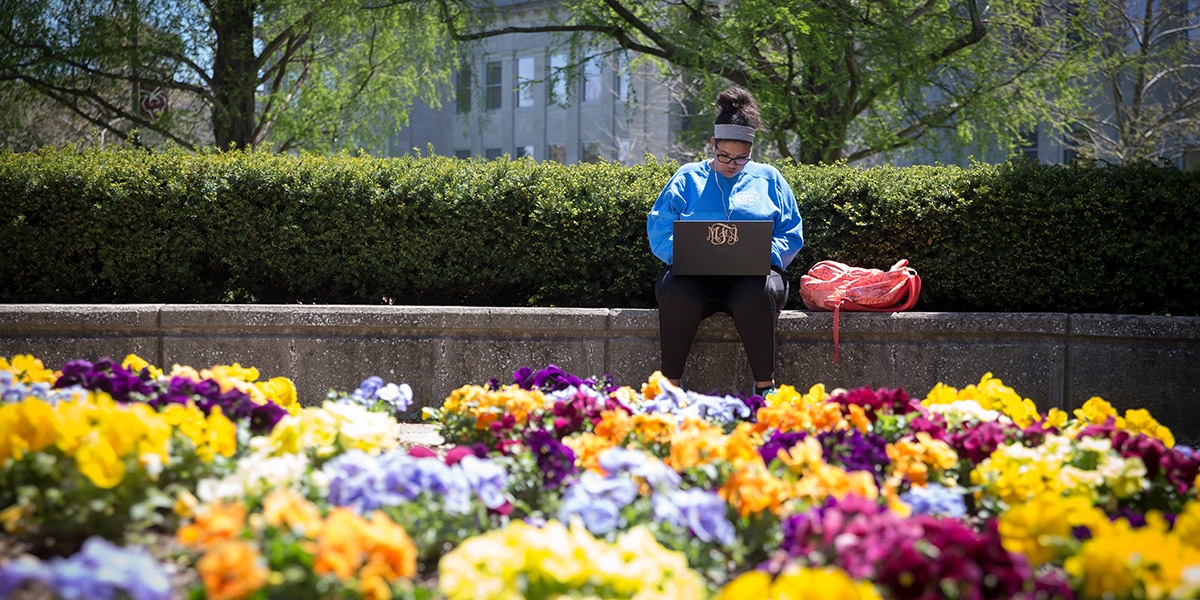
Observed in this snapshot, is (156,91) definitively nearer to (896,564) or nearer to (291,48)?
(291,48)

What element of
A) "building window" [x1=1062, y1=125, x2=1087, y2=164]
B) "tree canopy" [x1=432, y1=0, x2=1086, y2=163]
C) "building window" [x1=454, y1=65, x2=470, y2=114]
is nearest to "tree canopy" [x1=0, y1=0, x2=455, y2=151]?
"building window" [x1=454, y1=65, x2=470, y2=114]

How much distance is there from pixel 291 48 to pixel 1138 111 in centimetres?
1506

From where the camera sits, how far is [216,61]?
1438 cm

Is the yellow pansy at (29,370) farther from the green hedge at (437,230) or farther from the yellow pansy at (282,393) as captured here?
the green hedge at (437,230)

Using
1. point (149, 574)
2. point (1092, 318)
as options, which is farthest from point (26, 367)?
point (1092, 318)

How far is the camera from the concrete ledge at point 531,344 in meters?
6.04

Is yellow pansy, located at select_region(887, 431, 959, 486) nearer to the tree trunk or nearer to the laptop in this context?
the laptop

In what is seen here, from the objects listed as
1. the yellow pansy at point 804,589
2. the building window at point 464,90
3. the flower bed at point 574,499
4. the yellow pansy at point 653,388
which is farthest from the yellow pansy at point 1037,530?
the building window at point 464,90

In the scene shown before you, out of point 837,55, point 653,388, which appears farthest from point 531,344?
point 837,55

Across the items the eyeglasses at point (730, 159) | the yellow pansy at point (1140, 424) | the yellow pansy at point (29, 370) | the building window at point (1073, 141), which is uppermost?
the building window at point (1073, 141)

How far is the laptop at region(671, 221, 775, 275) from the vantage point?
5.42 meters

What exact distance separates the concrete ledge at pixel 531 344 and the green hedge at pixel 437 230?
1.72 feet

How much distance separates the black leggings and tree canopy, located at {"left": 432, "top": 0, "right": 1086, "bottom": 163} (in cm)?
459

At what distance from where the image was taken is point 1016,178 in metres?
6.46
